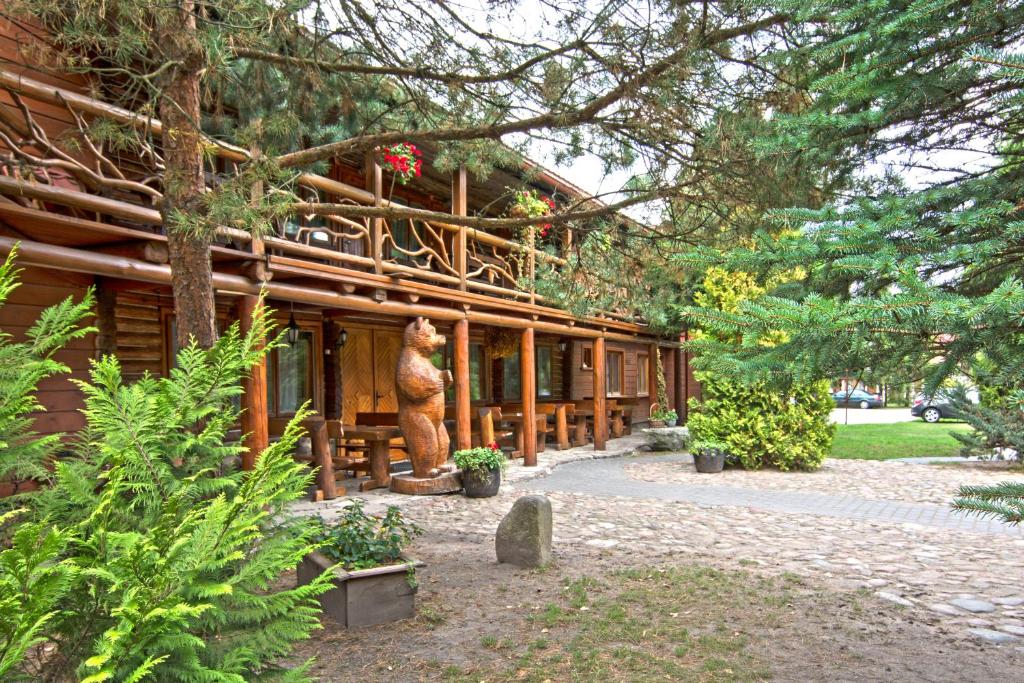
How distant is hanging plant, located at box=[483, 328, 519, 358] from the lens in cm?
1514

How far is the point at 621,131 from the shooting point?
16.7 feet

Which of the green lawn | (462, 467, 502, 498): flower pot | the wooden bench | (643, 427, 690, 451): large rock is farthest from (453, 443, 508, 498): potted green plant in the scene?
the green lawn

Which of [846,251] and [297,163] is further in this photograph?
[297,163]

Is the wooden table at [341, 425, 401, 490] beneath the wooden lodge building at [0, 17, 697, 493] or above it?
beneath

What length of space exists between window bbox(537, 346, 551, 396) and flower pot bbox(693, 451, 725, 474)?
298 inches

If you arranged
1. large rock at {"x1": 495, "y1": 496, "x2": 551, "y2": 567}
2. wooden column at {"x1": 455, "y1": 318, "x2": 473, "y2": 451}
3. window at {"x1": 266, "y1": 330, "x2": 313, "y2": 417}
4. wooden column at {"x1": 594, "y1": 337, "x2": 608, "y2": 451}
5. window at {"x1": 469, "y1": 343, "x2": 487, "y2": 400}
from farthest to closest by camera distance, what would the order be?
window at {"x1": 469, "y1": 343, "x2": 487, "y2": 400} < wooden column at {"x1": 594, "y1": 337, "x2": 608, "y2": 451} < window at {"x1": 266, "y1": 330, "x2": 313, "y2": 417} < wooden column at {"x1": 455, "y1": 318, "x2": 473, "y2": 451} < large rock at {"x1": 495, "y1": 496, "x2": 551, "y2": 567}

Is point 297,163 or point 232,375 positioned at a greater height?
point 297,163

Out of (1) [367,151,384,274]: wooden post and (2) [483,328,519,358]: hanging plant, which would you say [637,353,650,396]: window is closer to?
(2) [483,328,519,358]: hanging plant

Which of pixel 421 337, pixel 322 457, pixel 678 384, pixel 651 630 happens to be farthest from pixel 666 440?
pixel 651 630

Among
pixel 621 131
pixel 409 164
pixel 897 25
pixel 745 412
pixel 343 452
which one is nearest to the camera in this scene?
pixel 897 25

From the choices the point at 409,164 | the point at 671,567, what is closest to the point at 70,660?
the point at 671,567

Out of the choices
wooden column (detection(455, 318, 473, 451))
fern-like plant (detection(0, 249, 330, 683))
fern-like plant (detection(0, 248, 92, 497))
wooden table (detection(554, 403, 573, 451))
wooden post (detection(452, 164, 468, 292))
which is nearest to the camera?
fern-like plant (detection(0, 249, 330, 683))

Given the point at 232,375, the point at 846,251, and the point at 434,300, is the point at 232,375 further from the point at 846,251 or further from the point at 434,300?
the point at 434,300

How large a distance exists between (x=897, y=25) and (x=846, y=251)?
3.34ft
